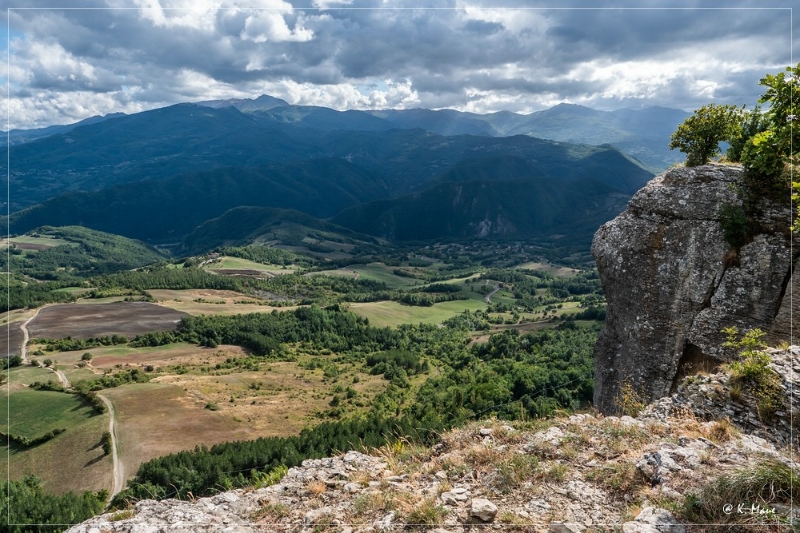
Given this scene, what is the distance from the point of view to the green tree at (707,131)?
22.3m

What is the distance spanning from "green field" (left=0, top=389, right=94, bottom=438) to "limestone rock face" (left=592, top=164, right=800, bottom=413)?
94.2 metres

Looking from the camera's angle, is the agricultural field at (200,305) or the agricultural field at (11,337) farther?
the agricultural field at (200,305)

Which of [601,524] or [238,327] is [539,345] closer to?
[238,327]

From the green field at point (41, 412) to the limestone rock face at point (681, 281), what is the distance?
9418cm

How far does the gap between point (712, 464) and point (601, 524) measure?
10.3ft

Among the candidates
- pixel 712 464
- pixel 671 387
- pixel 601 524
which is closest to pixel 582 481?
pixel 601 524

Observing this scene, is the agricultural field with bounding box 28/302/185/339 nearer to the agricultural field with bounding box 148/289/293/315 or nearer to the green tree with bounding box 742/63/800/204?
the agricultural field with bounding box 148/289/293/315

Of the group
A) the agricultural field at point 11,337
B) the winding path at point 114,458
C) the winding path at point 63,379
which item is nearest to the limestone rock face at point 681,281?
the winding path at point 114,458

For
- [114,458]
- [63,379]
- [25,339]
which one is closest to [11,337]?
[25,339]

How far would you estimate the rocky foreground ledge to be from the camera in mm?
8547

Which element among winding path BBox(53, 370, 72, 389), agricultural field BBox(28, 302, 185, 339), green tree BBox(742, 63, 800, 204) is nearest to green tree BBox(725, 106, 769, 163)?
green tree BBox(742, 63, 800, 204)

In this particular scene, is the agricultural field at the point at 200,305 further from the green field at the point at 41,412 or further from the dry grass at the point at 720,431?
the dry grass at the point at 720,431

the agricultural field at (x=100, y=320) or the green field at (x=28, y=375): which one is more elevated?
the green field at (x=28, y=375)

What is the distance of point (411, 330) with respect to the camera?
176625 mm
